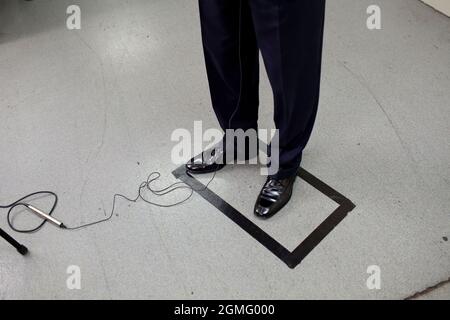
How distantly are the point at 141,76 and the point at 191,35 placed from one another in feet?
1.39

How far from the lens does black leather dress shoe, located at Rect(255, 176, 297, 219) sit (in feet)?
4.20

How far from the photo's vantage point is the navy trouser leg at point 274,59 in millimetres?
873

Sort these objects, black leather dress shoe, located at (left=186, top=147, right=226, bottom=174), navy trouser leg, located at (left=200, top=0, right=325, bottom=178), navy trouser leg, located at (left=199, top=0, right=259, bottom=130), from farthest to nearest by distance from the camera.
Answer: black leather dress shoe, located at (left=186, top=147, right=226, bottom=174) < navy trouser leg, located at (left=199, top=0, right=259, bottom=130) < navy trouser leg, located at (left=200, top=0, right=325, bottom=178)

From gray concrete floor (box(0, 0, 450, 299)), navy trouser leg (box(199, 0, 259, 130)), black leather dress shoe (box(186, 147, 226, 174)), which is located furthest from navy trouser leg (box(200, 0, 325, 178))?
gray concrete floor (box(0, 0, 450, 299))

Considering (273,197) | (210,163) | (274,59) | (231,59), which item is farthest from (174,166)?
(274,59)

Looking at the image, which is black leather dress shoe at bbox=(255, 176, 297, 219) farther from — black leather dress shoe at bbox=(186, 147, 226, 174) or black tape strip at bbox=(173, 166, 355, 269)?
black leather dress shoe at bbox=(186, 147, 226, 174)

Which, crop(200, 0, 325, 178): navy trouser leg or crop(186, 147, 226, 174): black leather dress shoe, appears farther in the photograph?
crop(186, 147, 226, 174): black leather dress shoe

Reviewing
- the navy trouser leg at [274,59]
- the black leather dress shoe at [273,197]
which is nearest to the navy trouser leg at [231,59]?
the navy trouser leg at [274,59]

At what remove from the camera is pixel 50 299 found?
1162mm

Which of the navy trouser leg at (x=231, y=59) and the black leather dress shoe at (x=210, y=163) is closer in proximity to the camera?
the navy trouser leg at (x=231, y=59)

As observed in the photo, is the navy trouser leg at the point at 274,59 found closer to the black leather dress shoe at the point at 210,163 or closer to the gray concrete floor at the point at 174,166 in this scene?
the black leather dress shoe at the point at 210,163

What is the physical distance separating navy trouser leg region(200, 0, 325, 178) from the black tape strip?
16 centimetres

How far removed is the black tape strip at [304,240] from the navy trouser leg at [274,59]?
0.53 feet

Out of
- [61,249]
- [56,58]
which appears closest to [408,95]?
[61,249]
